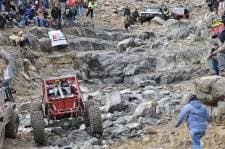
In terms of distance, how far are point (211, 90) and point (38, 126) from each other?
4.50 meters

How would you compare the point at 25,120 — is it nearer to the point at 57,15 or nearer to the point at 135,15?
the point at 57,15

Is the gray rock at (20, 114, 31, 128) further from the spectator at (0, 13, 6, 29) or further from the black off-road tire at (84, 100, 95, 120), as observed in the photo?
the spectator at (0, 13, 6, 29)

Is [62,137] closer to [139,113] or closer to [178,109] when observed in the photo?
[139,113]

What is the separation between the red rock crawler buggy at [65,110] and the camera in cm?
1510

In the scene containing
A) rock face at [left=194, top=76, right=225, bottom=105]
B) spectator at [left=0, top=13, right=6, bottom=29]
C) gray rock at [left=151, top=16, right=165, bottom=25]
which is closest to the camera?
rock face at [left=194, top=76, right=225, bottom=105]

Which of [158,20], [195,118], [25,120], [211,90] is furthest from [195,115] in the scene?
[158,20]

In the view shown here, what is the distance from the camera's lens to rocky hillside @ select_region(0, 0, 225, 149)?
15.3 meters

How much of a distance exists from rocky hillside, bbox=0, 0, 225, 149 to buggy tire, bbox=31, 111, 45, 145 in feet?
0.97

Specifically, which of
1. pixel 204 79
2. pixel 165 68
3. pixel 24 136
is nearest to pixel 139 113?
pixel 204 79

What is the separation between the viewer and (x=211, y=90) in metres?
15.5

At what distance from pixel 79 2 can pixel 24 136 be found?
2412cm

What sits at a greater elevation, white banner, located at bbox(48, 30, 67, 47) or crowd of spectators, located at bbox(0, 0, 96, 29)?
crowd of spectators, located at bbox(0, 0, 96, 29)

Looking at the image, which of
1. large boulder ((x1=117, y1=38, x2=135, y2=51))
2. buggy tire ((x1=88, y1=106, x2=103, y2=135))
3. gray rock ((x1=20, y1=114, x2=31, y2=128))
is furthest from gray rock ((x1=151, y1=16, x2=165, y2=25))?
buggy tire ((x1=88, y1=106, x2=103, y2=135))

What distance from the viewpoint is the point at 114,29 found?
37.5m
